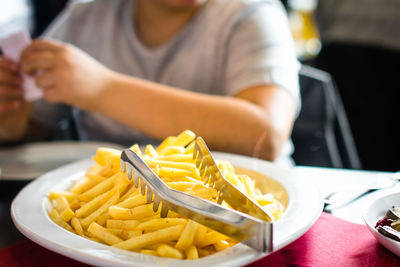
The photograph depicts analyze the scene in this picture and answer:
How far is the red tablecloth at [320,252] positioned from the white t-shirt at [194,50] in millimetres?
511

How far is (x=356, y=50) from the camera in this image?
7.76 ft

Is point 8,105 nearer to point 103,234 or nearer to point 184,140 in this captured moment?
point 184,140

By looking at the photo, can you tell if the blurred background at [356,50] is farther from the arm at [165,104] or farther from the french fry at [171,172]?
the french fry at [171,172]

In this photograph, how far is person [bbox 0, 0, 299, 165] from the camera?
96 cm

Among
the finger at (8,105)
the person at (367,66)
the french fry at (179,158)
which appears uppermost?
the french fry at (179,158)

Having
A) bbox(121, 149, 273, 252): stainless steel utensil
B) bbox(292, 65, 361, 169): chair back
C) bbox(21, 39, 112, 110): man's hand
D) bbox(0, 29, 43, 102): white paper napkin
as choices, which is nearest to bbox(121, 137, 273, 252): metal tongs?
bbox(121, 149, 273, 252): stainless steel utensil

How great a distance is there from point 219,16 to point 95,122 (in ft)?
1.62

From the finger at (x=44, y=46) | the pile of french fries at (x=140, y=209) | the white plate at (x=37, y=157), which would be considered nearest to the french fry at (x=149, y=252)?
the pile of french fries at (x=140, y=209)

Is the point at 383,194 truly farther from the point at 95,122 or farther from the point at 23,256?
the point at 95,122

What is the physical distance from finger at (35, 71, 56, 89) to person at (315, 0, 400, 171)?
5.72 feet

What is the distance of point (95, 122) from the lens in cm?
135

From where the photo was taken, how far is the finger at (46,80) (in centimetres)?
103

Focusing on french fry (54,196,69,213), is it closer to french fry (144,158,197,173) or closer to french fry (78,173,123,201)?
french fry (78,173,123,201)

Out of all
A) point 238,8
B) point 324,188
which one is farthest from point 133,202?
point 238,8
